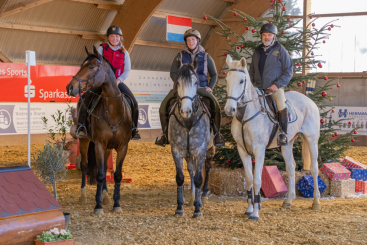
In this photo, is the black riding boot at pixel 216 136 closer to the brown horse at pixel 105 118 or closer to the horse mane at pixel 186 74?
the horse mane at pixel 186 74

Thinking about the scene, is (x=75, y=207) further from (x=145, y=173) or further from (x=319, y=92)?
(x=319, y=92)

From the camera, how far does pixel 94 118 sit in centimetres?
495

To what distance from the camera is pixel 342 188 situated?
6121 mm

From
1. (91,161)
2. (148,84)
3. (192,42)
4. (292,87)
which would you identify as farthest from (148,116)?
(192,42)

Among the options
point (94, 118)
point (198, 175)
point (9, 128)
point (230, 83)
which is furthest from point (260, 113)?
point (9, 128)

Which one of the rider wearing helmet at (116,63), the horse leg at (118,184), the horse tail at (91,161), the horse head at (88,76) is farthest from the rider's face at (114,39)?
the horse tail at (91,161)

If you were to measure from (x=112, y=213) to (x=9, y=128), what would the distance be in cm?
733

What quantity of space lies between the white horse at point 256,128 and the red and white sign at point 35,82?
23.1 feet

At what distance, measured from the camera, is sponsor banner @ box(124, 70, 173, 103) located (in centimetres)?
1406

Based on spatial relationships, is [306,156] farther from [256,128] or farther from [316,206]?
[256,128]

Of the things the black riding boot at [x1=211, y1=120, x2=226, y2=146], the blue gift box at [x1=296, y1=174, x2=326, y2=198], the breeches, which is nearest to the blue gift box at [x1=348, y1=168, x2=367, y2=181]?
the blue gift box at [x1=296, y1=174, x2=326, y2=198]

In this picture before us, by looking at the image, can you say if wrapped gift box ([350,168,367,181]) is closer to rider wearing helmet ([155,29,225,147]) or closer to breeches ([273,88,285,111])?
breeches ([273,88,285,111])

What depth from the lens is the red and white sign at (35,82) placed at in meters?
10.8

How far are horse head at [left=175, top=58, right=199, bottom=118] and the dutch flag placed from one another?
31.6 ft
